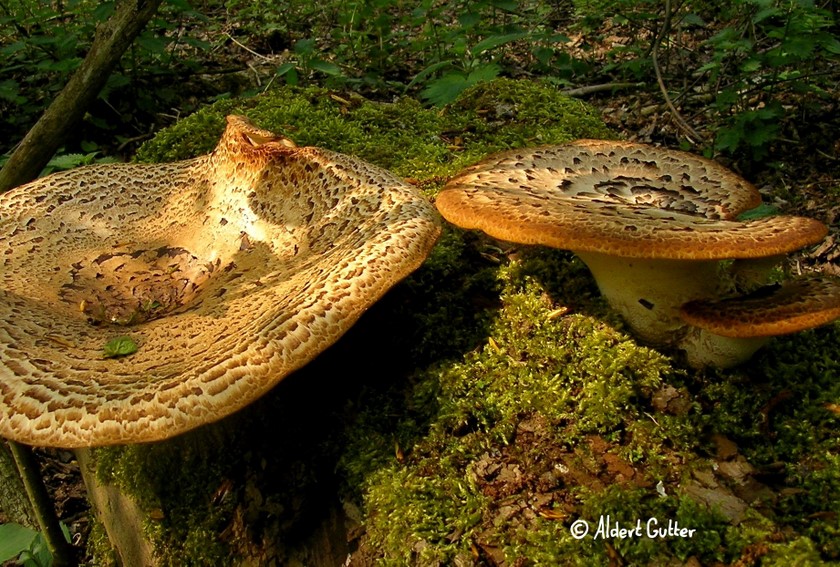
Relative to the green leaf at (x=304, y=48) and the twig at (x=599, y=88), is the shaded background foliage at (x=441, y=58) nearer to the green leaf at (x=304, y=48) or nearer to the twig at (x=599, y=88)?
the green leaf at (x=304, y=48)

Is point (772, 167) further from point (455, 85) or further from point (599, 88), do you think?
point (455, 85)

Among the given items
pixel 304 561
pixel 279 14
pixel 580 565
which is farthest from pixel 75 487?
pixel 279 14

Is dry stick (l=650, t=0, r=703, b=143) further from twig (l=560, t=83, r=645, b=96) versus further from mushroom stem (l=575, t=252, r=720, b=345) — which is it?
mushroom stem (l=575, t=252, r=720, b=345)

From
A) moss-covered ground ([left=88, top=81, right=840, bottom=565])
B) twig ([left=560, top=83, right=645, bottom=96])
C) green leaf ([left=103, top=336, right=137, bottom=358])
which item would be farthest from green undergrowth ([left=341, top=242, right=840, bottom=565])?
twig ([left=560, top=83, right=645, bottom=96])

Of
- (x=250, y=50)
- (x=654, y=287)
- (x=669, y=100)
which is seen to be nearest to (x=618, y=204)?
(x=654, y=287)

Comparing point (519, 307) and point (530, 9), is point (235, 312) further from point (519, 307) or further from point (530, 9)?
point (530, 9)

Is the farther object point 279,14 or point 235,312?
point 279,14
